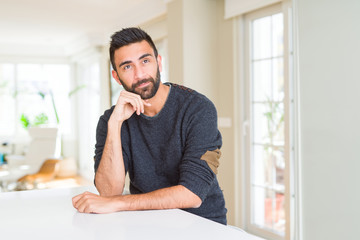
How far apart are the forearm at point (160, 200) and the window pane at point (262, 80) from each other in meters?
2.51

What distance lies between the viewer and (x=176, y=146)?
1467 mm

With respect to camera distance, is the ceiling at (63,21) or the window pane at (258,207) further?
the ceiling at (63,21)

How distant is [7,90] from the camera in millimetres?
8344

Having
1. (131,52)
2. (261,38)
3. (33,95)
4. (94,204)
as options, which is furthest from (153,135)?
(33,95)

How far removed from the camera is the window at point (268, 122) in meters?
3.39

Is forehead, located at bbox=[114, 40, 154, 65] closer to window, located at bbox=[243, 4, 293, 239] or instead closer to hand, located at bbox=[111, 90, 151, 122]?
hand, located at bbox=[111, 90, 151, 122]

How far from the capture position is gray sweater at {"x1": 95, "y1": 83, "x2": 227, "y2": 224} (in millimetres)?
1398

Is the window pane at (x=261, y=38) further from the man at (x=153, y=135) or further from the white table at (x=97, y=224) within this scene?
the white table at (x=97, y=224)

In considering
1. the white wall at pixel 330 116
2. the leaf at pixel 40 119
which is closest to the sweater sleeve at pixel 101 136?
the white wall at pixel 330 116

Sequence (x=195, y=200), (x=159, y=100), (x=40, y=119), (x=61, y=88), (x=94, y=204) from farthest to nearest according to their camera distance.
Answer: (x=61, y=88) → (x=40, y=119) → (x=159, y=100) → (x=195, y=200) → (x=94, y=204)

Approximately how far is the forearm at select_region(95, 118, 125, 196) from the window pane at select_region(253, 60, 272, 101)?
2.39 m

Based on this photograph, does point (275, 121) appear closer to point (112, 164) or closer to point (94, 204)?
point (112, 164)

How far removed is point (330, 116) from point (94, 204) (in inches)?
65.0

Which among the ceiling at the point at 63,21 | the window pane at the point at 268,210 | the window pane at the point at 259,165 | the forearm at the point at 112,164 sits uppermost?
the ceiling at the point at 63,21
